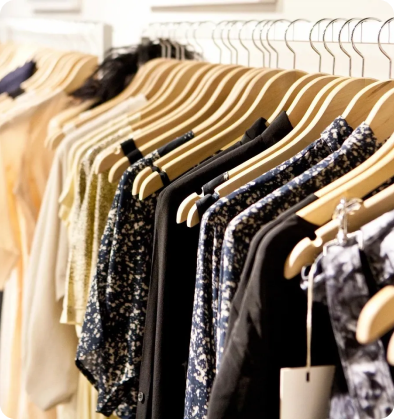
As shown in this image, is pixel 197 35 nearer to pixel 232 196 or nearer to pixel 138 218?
pixel 138 218

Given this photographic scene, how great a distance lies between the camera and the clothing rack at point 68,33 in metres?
2.07

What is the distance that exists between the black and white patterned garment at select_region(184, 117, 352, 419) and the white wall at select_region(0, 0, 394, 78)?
0.57 meters

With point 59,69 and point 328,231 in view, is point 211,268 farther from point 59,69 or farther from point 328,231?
point 59,69

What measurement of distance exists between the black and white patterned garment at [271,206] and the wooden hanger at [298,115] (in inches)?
3.3

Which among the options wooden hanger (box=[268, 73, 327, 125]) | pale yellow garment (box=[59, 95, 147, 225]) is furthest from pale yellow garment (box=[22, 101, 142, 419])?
wooden hanger (box=[268, 73, 327, 125])

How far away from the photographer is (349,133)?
787 millimetres

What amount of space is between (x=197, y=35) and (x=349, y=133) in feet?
2.83

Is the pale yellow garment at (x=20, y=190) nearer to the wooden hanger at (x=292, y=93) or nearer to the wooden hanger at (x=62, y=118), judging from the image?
the wooden hanger at (x=62, y=118)

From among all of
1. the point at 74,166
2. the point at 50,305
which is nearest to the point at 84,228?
the point at 74,166

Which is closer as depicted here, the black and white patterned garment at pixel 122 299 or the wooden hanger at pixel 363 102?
the wooden hanger at pixel 363 102

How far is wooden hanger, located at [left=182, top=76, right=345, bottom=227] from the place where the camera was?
769mm

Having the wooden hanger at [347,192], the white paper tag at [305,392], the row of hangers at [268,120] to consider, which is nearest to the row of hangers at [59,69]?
the row of hangers at [268,120]

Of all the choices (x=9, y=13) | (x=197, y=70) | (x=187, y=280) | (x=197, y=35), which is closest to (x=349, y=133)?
(x=187, y=280)

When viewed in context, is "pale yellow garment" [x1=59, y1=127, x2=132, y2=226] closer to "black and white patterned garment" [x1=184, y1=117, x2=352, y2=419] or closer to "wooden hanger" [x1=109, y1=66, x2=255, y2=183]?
"wooden hanger" [x1=109, y1=66, x2=255, y2=183]
